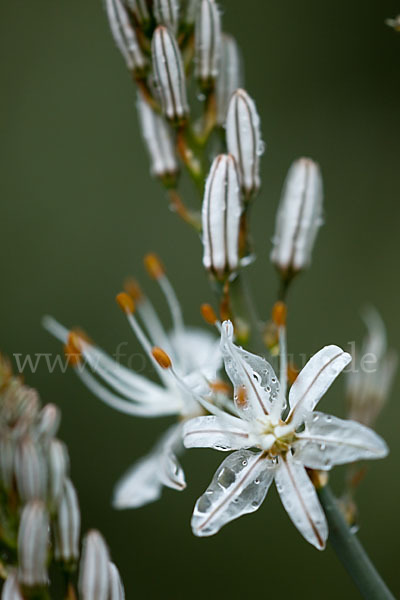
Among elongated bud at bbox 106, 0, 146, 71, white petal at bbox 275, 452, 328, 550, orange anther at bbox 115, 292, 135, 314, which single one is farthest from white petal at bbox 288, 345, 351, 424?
elongated bud at bbox 106, 0, 146, 71

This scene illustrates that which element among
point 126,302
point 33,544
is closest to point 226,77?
point 126,302

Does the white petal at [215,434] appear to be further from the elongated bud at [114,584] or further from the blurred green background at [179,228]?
the blurred green background at [179,228]

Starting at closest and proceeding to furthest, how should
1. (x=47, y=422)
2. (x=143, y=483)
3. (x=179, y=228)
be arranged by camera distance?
(x=47, y=422) → (x=143, y=483) → (x=179, y=228)

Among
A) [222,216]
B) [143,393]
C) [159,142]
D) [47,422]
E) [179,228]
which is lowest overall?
[179,228]

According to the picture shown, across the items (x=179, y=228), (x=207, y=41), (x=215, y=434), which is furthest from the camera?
(x=179, y=228)

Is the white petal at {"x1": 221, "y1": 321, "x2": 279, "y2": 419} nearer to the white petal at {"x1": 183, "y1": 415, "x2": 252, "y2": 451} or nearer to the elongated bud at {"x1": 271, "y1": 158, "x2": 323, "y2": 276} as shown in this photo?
the white petal at {"x1": 183, "y1": 415, "x2": 252, "y2": 451}

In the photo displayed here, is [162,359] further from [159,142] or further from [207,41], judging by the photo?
[207,41]

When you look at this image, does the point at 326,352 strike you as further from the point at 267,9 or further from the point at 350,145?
the point at 267,9
